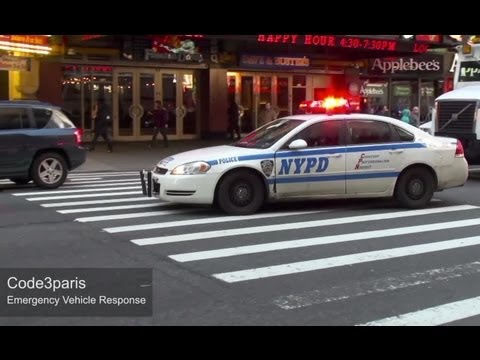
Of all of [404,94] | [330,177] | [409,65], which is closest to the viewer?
[330,177]

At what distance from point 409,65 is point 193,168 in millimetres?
24572

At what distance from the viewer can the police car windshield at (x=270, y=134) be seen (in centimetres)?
1028

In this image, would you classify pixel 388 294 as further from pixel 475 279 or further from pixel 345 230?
pixel 345 230

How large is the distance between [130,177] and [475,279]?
10320 mm

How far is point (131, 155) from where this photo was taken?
67.9ft

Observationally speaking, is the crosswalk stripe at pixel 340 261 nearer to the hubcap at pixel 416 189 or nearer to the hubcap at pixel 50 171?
the hubcap at pixel 416 189

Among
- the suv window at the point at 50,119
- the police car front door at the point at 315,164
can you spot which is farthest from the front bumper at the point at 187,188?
the suv window at the point at 50,119

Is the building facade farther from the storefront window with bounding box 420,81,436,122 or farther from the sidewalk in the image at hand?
the sidewalk

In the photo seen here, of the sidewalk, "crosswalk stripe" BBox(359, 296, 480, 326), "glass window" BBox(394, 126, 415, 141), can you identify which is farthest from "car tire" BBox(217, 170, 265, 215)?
the sidewalk

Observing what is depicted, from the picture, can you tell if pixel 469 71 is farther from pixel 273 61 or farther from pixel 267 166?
pixel 273 61

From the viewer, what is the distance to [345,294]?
6.04 metres

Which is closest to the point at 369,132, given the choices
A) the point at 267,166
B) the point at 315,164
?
the point at 315,164
